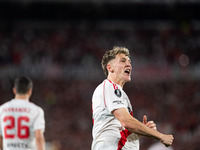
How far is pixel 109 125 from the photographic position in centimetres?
349

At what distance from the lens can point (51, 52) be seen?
19453 mm

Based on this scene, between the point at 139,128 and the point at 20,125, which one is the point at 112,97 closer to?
the point at 139,128

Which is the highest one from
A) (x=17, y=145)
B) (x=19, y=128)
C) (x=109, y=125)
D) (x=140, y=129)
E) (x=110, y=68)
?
(x=110, y=68)

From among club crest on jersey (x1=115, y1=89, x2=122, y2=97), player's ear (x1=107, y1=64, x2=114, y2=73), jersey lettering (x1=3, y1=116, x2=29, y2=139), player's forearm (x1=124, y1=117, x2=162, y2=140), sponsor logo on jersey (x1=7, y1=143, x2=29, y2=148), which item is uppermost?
player's ear (x1=107, y1=64, x2=114, y2=73)

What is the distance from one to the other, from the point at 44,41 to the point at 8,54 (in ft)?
7.19

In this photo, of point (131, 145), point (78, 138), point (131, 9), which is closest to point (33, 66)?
point (78, 138)

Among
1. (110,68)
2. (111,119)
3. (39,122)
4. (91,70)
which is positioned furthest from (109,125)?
(91,70)

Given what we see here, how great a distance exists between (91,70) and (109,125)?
1513cm

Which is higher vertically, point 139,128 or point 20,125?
point 20,125

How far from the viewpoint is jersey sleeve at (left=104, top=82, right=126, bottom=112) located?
11.0 ft

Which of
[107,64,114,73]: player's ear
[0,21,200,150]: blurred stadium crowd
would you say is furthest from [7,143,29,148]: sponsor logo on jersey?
[0,21,200,150]: blurred stadium crowd

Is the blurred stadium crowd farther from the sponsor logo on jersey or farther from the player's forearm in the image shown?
the player's forearm

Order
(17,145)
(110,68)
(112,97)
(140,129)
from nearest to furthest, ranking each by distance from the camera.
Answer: (140,129) → (112,97) → (110,68) → (17,145)

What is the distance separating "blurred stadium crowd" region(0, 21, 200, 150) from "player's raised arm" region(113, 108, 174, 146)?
10.3 m
